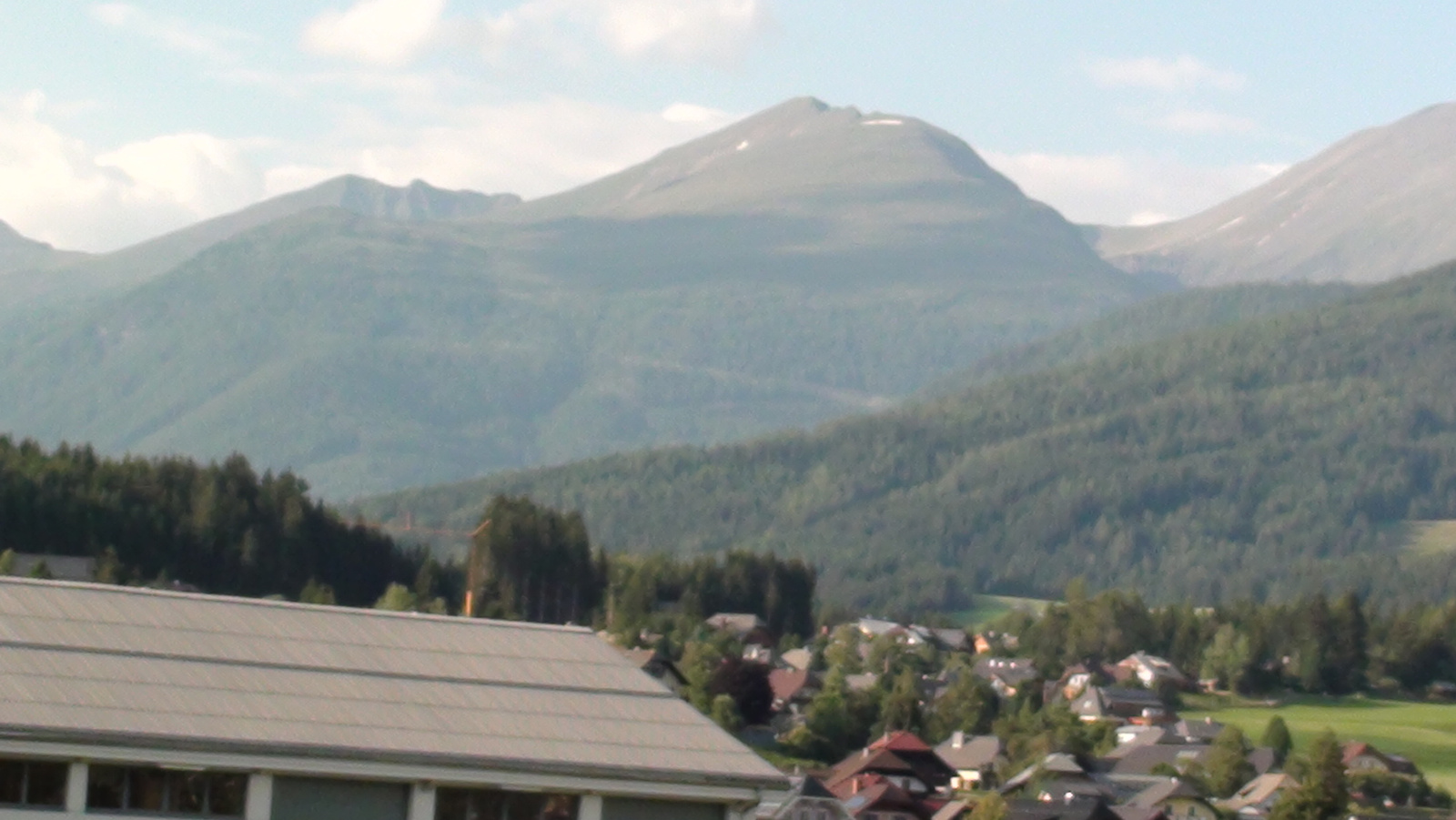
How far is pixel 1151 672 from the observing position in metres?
154

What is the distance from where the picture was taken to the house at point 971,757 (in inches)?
4368

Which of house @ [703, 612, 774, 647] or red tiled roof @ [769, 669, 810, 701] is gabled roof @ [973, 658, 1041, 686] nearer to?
house @ [703, 612, 774, 647]

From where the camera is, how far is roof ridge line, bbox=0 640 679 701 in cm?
1678

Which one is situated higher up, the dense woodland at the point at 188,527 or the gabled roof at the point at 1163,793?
the dense woodland at the point at 188,527

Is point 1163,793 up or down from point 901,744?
down

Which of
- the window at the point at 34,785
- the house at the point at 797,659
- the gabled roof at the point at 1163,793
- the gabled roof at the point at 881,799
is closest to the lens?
the window at the point at 34,785

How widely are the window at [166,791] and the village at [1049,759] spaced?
54.8m

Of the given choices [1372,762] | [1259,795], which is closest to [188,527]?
[1259,795]

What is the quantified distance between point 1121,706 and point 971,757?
2758 centimetres

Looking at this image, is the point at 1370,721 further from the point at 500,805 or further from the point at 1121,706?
the point at 500,805

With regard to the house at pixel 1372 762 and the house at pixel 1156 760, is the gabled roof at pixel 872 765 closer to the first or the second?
the house at pixel 1156 760

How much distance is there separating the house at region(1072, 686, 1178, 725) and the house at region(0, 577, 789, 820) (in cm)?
11948

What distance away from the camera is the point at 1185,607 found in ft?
579

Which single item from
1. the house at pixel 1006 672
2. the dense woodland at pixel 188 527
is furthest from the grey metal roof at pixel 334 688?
the house at pixel 1006 672
